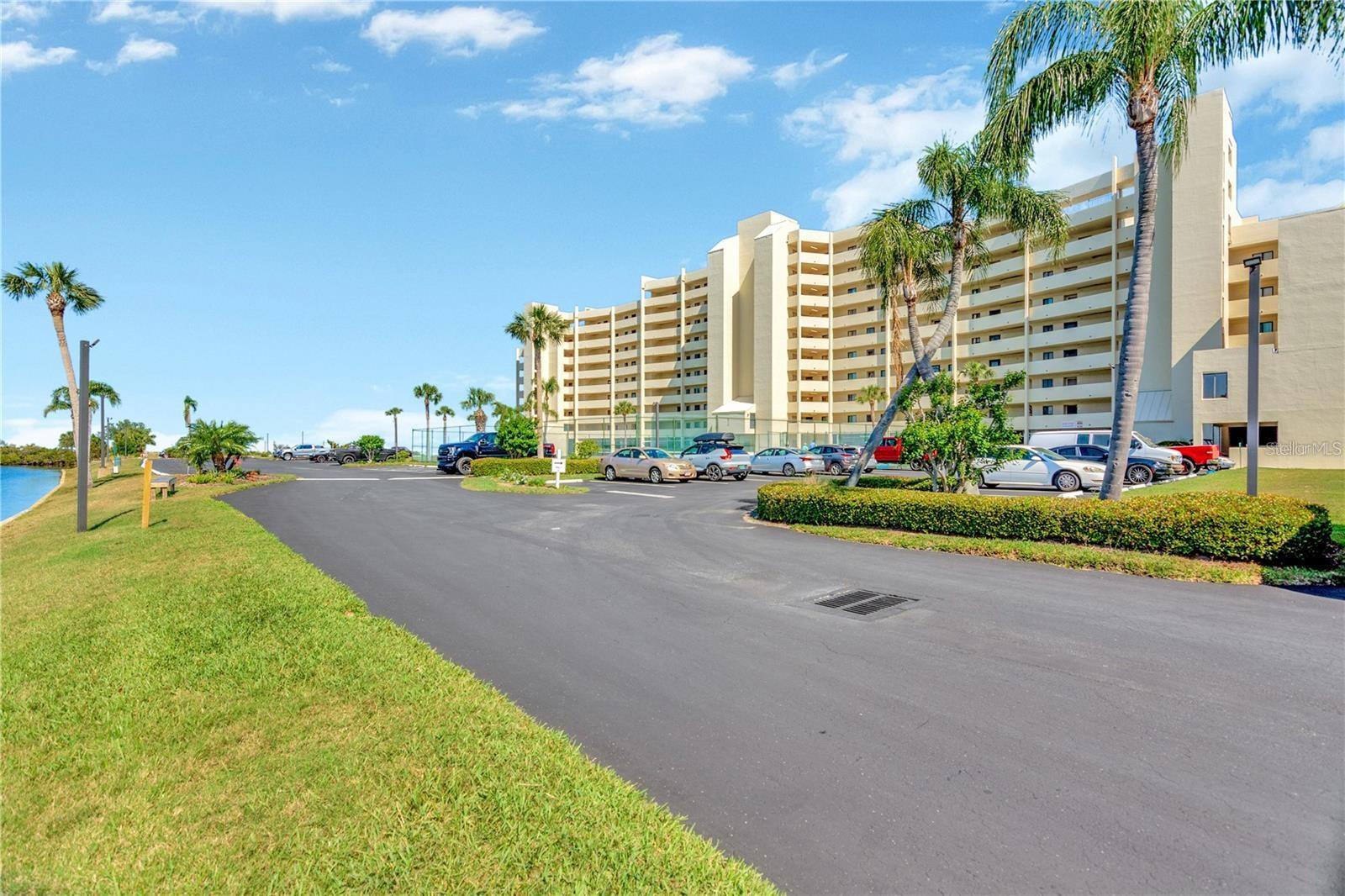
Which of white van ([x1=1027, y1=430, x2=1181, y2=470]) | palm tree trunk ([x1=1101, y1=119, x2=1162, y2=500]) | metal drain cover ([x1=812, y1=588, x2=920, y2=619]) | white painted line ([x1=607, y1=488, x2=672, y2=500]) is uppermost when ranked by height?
palm tree trunk ([x1=1101, y1=119, x2=1162, y2=500])

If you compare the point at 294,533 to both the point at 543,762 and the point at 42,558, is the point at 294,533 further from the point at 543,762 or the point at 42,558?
the point at 543,762

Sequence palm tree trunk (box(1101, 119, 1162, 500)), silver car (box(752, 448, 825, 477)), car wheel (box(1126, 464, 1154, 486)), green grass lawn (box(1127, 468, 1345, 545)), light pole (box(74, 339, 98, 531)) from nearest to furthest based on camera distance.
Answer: palm tree trunk (box(1101, 119, 1162, 500)) < light pole (box(74, 339, 98, 531)) < green grass lawn (box(1127, 468, 1345, 545)) < car wheel (box(1126, 464, 1154, 486)) < silver car (box(752, 448, 825, 477))

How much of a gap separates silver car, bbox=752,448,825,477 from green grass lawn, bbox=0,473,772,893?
2531cm

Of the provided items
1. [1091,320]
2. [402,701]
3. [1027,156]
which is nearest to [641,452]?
[1027,156]

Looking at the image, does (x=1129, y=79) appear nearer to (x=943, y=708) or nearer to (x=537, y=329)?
(x=943, y=708)

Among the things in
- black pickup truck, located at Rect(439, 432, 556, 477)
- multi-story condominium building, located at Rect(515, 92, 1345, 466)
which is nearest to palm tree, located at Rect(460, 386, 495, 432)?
multi-story condominium building, located at Rect(515, 92, 1345, 466)

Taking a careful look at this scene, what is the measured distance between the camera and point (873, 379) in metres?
61.4

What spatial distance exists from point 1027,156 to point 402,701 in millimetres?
13407

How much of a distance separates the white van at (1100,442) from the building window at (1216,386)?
327 inches

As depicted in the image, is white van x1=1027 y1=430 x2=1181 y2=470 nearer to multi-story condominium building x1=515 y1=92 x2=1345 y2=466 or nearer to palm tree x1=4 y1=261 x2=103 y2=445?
multi-story condominium building x1=515 y1=92 x2=1345 y2=466

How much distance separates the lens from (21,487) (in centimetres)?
3625

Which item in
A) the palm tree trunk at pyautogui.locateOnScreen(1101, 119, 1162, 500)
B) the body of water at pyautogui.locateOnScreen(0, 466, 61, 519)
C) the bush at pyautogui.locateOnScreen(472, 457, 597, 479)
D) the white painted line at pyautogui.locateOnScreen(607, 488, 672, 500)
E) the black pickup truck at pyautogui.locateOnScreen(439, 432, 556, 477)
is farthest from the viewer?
the black pickup truck at pyautogui.locateOnScreen(439, 432, 556, 477)

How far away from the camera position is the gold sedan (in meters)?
26.3

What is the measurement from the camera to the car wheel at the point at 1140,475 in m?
22.1
